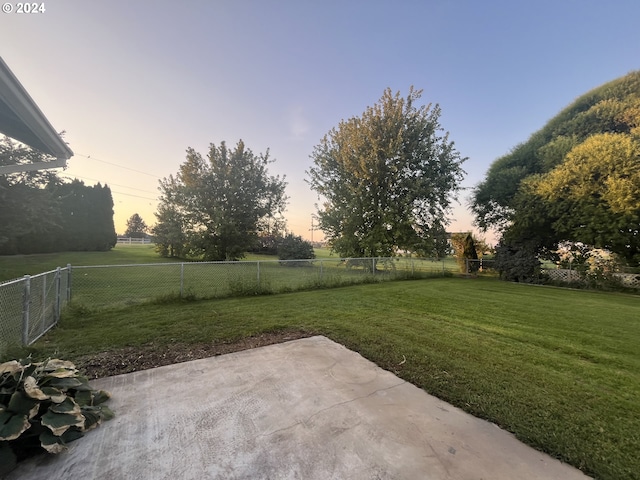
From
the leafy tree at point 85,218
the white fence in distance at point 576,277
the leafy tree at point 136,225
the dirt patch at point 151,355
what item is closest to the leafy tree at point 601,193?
the white fence in distance at point 576,277

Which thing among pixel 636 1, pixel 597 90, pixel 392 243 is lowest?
pixel 392 243

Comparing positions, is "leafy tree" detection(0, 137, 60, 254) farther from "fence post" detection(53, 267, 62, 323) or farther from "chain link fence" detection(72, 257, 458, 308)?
"fence post" detection(53, 267, 62, 323)

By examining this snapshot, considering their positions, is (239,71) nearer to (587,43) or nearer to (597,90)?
(587,43)

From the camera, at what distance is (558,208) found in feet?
38.8

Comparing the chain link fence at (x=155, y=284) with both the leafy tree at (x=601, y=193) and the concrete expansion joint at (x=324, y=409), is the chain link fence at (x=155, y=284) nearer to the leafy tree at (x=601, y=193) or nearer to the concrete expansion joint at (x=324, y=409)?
the concrete expansion joint at (x=324, y=409)

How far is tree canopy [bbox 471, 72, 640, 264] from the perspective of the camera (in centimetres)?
1026

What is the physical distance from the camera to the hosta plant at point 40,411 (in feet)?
5.11

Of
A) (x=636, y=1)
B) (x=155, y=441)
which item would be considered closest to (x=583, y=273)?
(x=636, y=1)

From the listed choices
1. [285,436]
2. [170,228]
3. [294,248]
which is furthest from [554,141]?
[170,228]

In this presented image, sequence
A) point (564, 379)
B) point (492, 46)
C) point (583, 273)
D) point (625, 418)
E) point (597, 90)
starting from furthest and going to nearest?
1. point (597, 90)
2. point (583, 273)
3. point (492, 46)
4. point (564, 379)
5. point (625, 418)

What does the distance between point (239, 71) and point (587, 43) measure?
1107 cm

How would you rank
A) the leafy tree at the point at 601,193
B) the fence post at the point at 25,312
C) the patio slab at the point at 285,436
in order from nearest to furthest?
the patio slab at the point at 285,436 → the fence post at the point at 25,312 → the leafy tree at the point at 601,193

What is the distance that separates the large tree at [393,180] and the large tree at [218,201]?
19.5ft

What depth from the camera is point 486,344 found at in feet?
12.3
